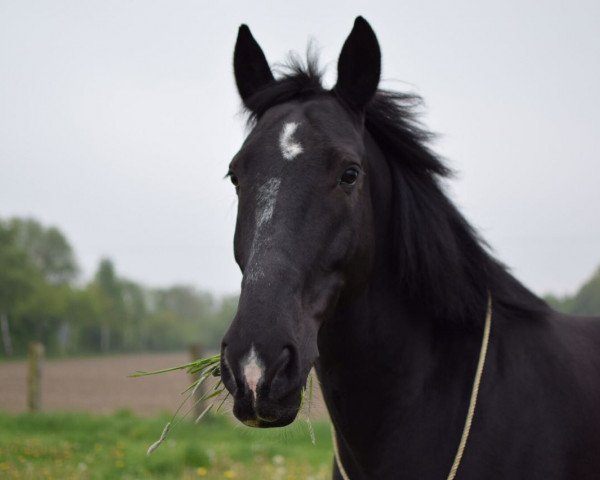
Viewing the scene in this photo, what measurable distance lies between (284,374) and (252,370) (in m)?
0.13

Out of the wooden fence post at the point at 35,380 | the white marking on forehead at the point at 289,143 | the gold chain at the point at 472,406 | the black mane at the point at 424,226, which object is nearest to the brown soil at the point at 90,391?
the wooden fence post at the point at 35,380

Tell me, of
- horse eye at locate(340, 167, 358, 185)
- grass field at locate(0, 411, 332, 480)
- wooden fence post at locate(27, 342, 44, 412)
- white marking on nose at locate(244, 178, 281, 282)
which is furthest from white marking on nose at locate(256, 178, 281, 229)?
wooden fence post at locate(27, 342, 44, 412)

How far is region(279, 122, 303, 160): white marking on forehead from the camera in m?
2.51

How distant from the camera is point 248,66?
10.4 feet

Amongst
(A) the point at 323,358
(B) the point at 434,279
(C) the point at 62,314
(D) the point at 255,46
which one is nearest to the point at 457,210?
(B) the point at 434,279

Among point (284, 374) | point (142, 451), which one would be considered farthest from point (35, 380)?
point (284, 374)

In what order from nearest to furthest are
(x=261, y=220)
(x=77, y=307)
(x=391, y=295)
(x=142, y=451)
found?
(x=261, y=220)
(x=391, y=295)
(x=142, y=451)
(x=77, y=307)

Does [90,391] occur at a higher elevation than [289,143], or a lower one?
lower

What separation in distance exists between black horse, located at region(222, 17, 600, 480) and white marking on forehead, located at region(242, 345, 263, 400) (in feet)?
0.87

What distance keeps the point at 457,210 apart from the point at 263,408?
5.06 ft

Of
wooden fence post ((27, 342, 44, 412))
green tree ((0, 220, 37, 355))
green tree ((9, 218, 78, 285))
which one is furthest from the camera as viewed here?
green tree ((9, 218, 78, 285))

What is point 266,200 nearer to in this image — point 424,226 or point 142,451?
point 424,226

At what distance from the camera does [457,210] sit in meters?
3.13

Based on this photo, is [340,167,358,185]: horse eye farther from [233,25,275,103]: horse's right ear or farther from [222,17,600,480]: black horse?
[233,25,275,103]: horse's right ear
